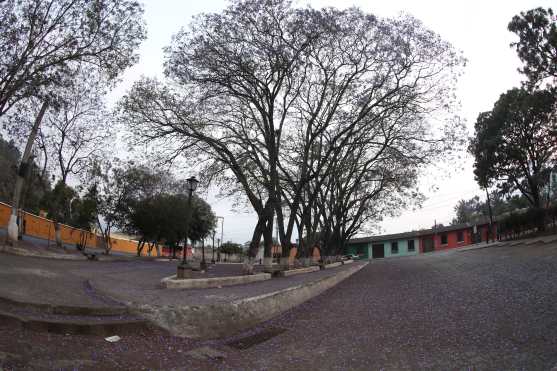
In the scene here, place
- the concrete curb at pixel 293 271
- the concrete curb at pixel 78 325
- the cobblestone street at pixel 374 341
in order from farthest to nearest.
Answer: the concrete curb at pixel 293 271
the concrete curb at pixel 78 325
the cobblestone street at pixel 374 341

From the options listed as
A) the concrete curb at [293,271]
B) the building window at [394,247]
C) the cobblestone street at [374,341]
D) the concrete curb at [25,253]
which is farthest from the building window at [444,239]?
the concrete curb at [25,253]

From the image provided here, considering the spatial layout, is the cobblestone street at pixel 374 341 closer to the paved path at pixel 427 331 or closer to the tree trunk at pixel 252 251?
the paved path at pixel 427 331

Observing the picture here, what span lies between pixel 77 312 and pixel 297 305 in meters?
4.63

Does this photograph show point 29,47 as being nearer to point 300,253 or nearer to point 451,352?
point 451,352

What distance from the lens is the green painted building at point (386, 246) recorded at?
51.1 meters

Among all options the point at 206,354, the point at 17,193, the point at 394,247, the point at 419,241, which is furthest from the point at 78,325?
the point at 394,247

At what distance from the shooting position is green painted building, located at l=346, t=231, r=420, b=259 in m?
51.1

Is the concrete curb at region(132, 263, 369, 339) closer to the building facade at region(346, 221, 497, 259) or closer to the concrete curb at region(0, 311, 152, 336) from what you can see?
the concrete curb at region(0, 311, 152, 336)

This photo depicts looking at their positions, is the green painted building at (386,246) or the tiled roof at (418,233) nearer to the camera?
the tiled roof at (418,233)

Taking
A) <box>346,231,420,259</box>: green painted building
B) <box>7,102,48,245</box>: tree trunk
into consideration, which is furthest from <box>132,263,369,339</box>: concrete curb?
<box>346,231,420,259</box>: green painted building

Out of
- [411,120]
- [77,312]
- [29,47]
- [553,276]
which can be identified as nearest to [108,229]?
[29,47]

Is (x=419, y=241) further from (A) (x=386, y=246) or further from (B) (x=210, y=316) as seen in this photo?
(B) (x=210, y=316)

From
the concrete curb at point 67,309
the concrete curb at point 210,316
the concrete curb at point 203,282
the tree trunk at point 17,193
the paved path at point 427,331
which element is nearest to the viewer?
the paved path at point 427,331

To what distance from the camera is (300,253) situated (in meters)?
23.8
